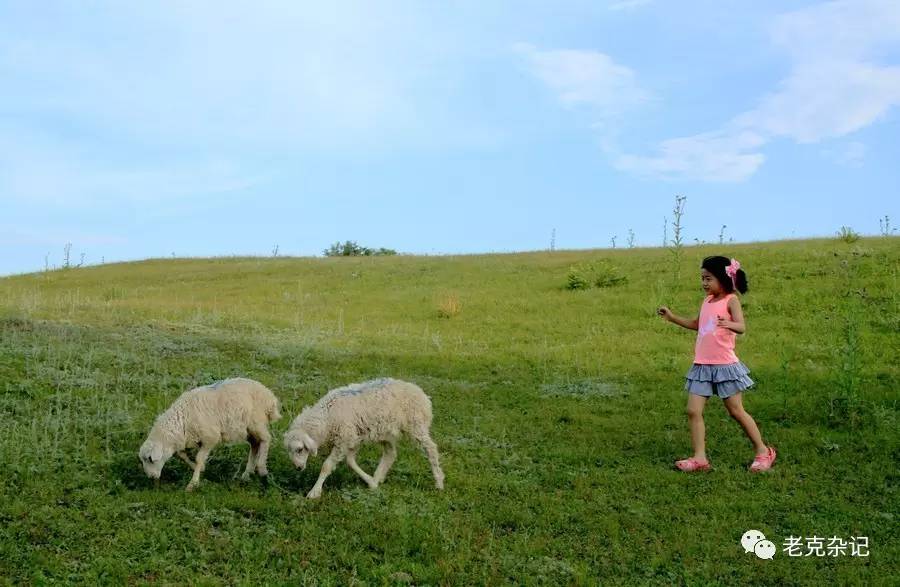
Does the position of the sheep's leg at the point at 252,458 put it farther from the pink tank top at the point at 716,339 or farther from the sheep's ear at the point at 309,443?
the pink tank top at the point at 716,339

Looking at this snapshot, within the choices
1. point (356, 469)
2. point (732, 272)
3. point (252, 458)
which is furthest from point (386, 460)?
point (732, 272)

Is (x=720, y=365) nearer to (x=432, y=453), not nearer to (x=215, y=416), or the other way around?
(x=432, y=453)

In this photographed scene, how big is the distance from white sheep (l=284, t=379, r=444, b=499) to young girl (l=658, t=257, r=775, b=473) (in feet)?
11.2

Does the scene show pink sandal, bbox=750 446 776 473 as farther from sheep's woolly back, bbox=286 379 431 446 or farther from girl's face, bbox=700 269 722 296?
sheep's woolly back, bbox=286 379 431 446

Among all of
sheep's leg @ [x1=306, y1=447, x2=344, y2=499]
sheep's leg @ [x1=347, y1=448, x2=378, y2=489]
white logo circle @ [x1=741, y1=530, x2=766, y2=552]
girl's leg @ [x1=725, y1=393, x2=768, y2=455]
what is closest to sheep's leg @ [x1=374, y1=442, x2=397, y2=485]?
sheep's leg @ [x1=347, y1=448, x2=378, y2=489]

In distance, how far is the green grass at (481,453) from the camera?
7.07 m

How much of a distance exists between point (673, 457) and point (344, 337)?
443 inches

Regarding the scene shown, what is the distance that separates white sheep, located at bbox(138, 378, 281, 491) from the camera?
8695mm

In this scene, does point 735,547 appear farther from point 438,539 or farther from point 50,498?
point 50,498

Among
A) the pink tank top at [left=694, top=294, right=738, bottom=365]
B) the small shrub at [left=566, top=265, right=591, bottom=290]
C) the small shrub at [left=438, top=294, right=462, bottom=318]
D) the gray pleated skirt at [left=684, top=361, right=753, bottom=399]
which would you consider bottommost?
the gray pleated skirt at [left=684, top=361, right=753, bottom=399]

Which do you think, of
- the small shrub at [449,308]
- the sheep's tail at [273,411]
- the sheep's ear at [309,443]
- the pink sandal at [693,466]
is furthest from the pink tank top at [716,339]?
the small shrub at [449,308]

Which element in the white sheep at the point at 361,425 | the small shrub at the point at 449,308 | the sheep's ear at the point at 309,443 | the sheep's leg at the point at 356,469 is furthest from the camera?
the small shrub at the point at 449,308

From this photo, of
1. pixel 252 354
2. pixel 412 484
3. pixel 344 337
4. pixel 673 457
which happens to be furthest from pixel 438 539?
pixel 344 337

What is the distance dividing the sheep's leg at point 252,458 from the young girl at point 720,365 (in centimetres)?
537
